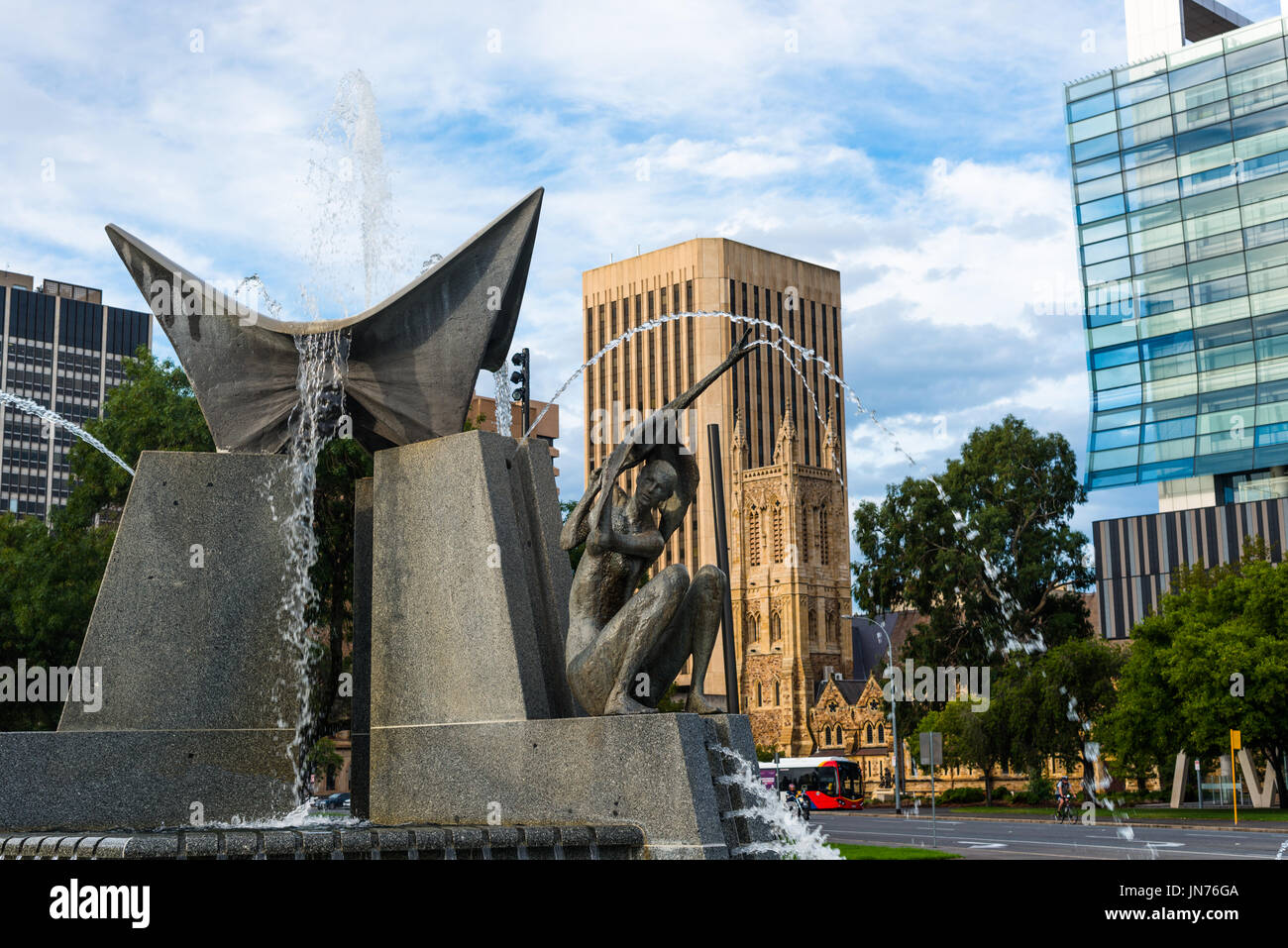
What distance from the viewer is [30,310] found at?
105 meters

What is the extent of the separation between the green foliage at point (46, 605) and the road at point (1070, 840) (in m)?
15.8

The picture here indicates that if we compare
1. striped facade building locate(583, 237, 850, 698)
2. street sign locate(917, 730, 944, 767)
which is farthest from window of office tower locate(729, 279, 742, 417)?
street sign locate(917, 730, 944, 767)

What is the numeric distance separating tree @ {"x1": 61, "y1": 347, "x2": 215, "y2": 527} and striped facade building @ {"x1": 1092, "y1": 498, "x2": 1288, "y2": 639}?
4713cm

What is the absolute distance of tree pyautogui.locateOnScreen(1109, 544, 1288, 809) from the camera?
37000 millimetres

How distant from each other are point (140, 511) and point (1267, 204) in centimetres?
6440

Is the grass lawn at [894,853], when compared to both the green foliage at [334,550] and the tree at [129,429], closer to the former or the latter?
the green foliage at [334,550]

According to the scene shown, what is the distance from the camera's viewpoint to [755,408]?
122875 mm

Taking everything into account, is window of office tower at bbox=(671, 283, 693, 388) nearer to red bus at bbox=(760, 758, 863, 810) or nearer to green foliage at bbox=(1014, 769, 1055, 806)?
red bus at bbox=(760, 758, 863, 810)

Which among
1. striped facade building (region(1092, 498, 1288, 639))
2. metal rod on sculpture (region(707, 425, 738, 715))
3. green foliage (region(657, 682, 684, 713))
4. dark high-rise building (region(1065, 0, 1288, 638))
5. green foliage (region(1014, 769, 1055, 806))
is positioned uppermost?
dark high-rise building (region(1065, 0, 1288, 638))

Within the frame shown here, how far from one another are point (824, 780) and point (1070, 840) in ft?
127

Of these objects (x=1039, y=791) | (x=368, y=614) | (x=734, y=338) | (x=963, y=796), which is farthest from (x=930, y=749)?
(x=734, y=338)

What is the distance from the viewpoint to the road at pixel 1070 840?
2209 cm

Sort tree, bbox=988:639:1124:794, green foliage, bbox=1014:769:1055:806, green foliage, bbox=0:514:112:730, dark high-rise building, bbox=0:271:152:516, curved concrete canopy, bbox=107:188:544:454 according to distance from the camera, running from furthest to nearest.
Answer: dark high-rise building, bbox=0:271:152:516
green foliage, bbox=1014:769:1055:806
tree, bbox=988:639:1124:794
green foliage, bbox=0:514:112:730
curved concrete canopy, bbox=107:188:544:454
